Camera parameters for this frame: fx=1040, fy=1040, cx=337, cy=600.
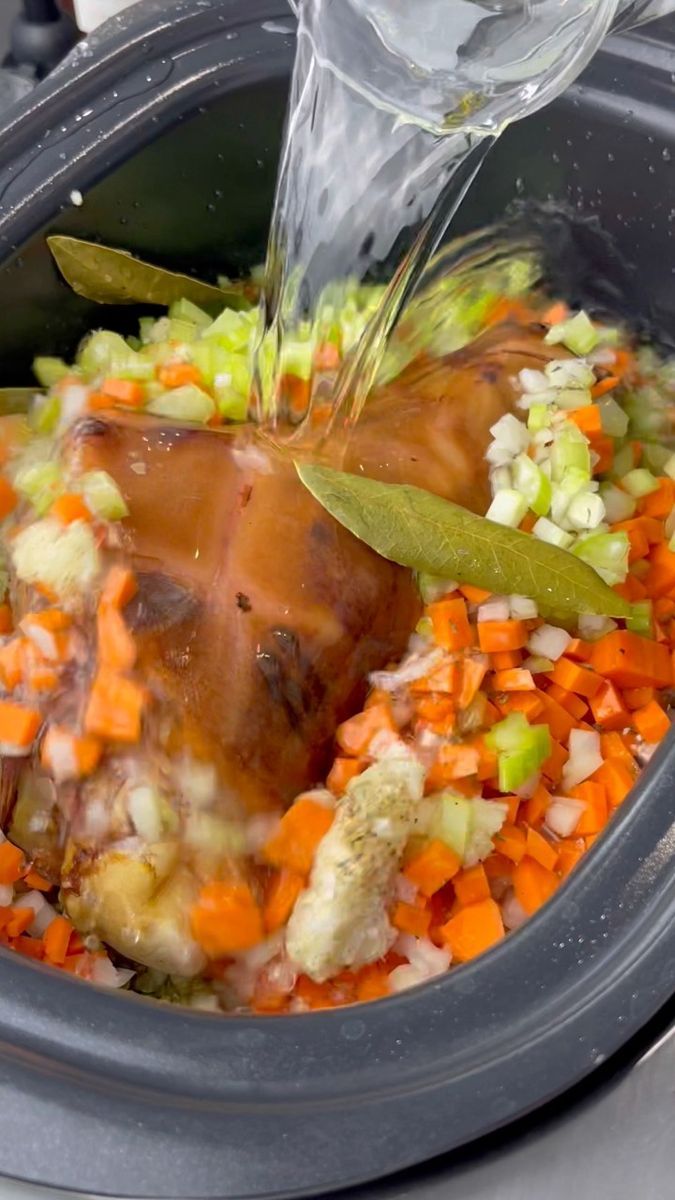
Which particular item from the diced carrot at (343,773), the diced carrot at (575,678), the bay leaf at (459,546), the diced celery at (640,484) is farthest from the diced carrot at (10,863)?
the diced celery at (640,484)

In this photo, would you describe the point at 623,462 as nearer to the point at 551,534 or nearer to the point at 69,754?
the point at 551,534

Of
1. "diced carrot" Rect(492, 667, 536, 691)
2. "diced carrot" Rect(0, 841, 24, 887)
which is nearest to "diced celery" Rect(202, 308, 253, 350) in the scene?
"diced carrot" Rect(492, 667, 536, 691)

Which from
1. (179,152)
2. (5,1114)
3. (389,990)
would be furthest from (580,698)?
(179,152)

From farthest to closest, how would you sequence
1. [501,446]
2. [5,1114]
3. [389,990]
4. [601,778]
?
[501,446]
[601,778]
[389,990]
[5,1114]

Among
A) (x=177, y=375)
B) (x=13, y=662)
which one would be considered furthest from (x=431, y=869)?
(x=177, y=375)

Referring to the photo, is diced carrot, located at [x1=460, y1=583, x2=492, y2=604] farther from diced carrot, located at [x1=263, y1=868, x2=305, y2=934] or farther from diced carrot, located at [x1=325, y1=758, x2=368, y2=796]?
diced carrot, located at [x1=263, y1=868, x2=305, y2=934]

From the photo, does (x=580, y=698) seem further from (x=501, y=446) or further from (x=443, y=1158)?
(x=443, y=1158)
